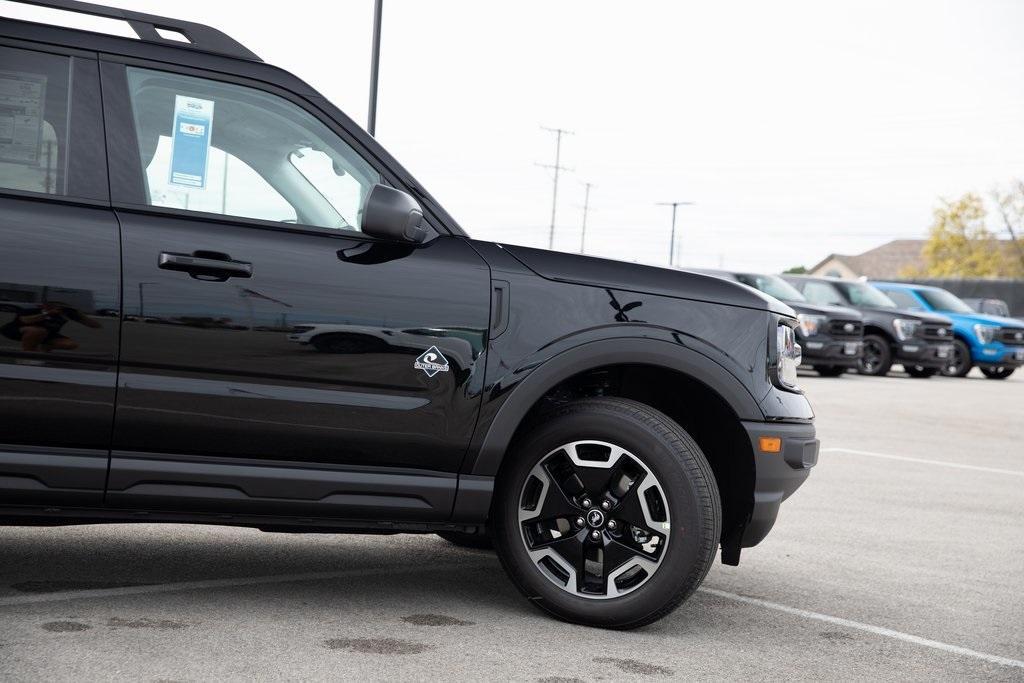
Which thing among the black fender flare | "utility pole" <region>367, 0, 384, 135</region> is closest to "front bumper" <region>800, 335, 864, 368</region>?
"utility pole" <region>367, 0, 384, 135</region>

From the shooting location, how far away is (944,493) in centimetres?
841

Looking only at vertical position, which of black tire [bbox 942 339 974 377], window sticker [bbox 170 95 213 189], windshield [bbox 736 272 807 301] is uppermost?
windshield [bbox 736 272 807 301]

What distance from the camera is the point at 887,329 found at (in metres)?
23.0

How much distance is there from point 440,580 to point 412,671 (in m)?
1.36

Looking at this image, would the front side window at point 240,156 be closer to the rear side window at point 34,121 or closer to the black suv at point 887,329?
the rear side window at point 34,121

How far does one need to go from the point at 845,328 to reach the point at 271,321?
1838cm

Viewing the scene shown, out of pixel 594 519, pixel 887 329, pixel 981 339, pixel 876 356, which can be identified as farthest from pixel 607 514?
pixel 981 339

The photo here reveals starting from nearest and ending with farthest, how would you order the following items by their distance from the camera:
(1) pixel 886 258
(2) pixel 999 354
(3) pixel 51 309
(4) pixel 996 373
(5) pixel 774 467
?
(3) pixel 51 309 < (5) pixel 774 467 < (2) pixel 999 354 < (4) pixel 996 373 < (1) pixel 886 258

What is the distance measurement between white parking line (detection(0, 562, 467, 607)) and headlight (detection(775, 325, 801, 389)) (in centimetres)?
170

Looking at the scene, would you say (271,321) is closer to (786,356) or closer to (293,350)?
(293,350)

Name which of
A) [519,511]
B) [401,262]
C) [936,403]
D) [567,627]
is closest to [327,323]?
[401,262]

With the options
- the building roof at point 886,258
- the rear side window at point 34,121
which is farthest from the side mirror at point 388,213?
the building roof at point 886,258

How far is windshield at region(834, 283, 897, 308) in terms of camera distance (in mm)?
23516

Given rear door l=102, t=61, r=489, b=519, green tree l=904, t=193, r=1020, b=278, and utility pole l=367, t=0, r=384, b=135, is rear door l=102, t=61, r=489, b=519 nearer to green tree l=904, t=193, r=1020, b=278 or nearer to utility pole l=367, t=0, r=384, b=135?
utility pole l=367, t=0, r=384, b=135
